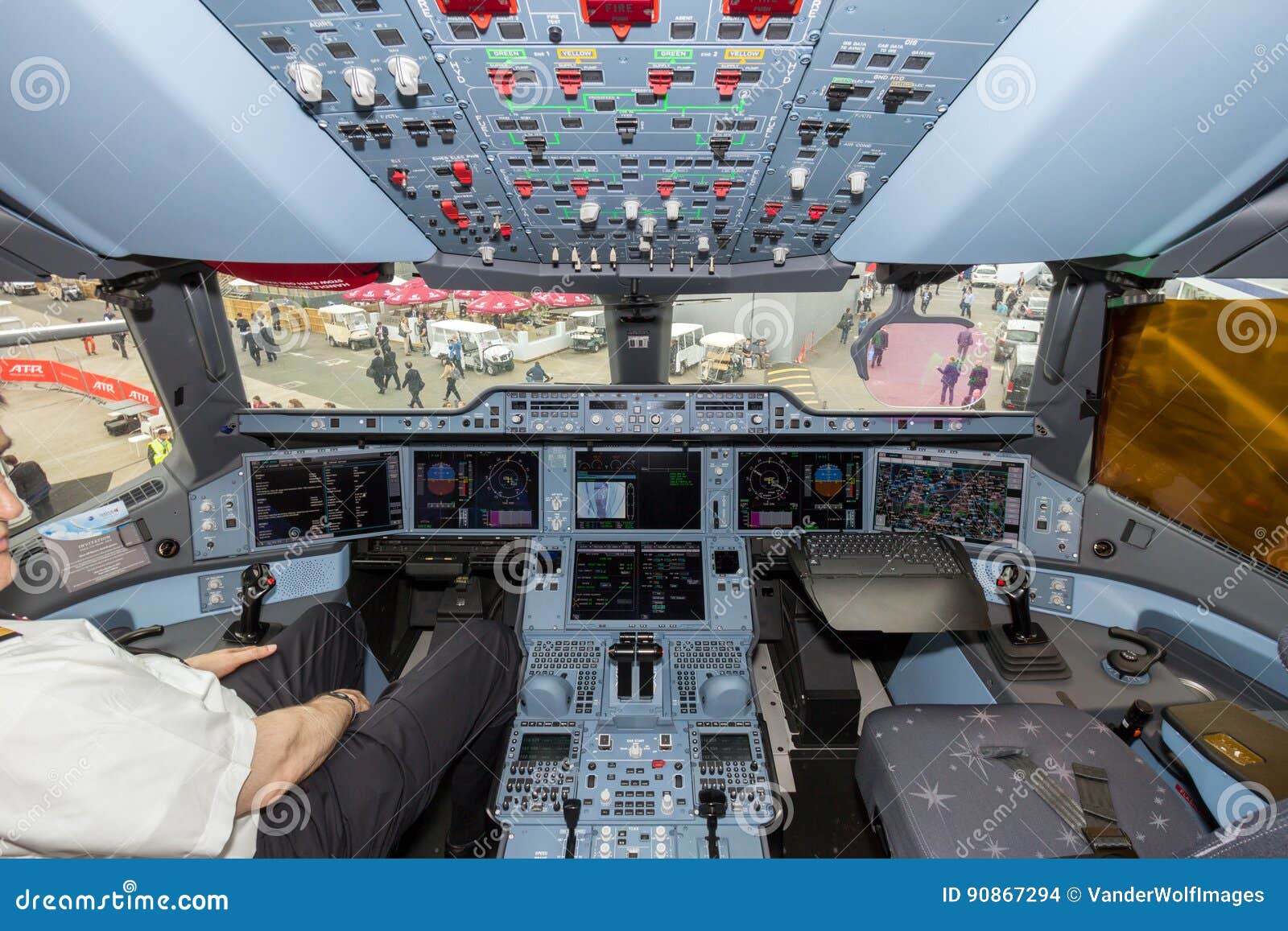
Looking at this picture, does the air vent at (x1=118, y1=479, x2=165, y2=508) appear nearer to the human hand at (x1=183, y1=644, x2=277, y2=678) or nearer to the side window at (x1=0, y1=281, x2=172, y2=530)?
the side window at (x1=0, y1=281, x2=172, y2=530)

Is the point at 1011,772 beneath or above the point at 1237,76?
beneath

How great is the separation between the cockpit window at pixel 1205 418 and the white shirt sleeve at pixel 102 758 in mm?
3061

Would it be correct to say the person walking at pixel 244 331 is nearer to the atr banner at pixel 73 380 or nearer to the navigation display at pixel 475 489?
the atr banner at pixel 73 380

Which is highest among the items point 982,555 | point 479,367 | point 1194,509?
point 479,367

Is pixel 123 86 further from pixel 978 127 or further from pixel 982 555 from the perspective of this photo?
pixel 982 555

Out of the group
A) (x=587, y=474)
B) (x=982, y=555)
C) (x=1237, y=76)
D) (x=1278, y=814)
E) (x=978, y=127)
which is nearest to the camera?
(x=1278, y=814)

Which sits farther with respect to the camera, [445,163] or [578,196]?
[578,196]

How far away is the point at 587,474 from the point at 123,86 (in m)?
2.11

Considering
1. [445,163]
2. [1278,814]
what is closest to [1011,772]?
[1278,814]

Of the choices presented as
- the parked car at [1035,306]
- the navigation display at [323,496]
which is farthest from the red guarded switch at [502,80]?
the parked car at [1035,306]

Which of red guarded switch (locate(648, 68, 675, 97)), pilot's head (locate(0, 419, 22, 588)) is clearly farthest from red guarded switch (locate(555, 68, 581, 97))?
pilot's head (locate(0, 419, 22, 588))

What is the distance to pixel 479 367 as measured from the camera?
305 cm

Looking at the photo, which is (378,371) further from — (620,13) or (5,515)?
(620,13)

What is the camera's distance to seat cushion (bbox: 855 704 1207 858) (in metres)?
1.34
